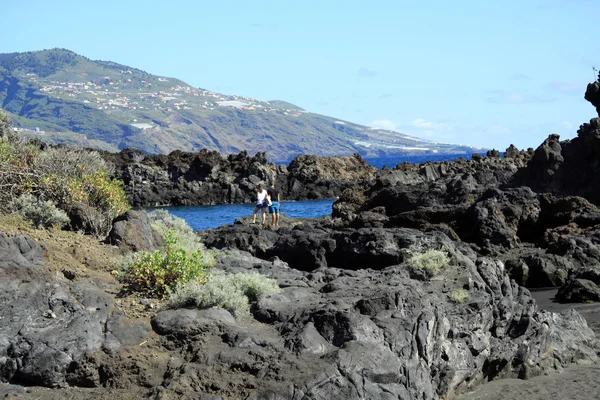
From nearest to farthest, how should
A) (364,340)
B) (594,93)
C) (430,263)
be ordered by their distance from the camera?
1. (364,340)
2. (430,263)
3. (594,93)

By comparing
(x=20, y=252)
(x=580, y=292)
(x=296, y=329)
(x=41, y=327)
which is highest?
(x=20, y=252)

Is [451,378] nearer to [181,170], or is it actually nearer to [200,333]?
[200,333]

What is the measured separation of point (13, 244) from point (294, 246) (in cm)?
1400

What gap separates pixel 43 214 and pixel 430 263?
24.9ft

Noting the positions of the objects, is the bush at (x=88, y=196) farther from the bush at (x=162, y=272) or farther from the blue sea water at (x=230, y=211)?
the blue sea water at (x=230, y=211)

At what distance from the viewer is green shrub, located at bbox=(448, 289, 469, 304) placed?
1357 centimetres

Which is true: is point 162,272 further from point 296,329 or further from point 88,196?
point 88,196

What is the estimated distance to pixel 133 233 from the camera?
1434 centimetres

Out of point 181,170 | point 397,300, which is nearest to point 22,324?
point 397,300

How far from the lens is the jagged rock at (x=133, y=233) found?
46.5ft

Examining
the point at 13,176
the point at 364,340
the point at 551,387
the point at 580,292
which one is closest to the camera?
the point at 364,340

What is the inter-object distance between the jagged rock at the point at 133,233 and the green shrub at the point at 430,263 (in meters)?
5.16

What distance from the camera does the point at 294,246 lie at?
25.0 m

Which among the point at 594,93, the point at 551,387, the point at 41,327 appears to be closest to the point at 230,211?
the point at 594,93
